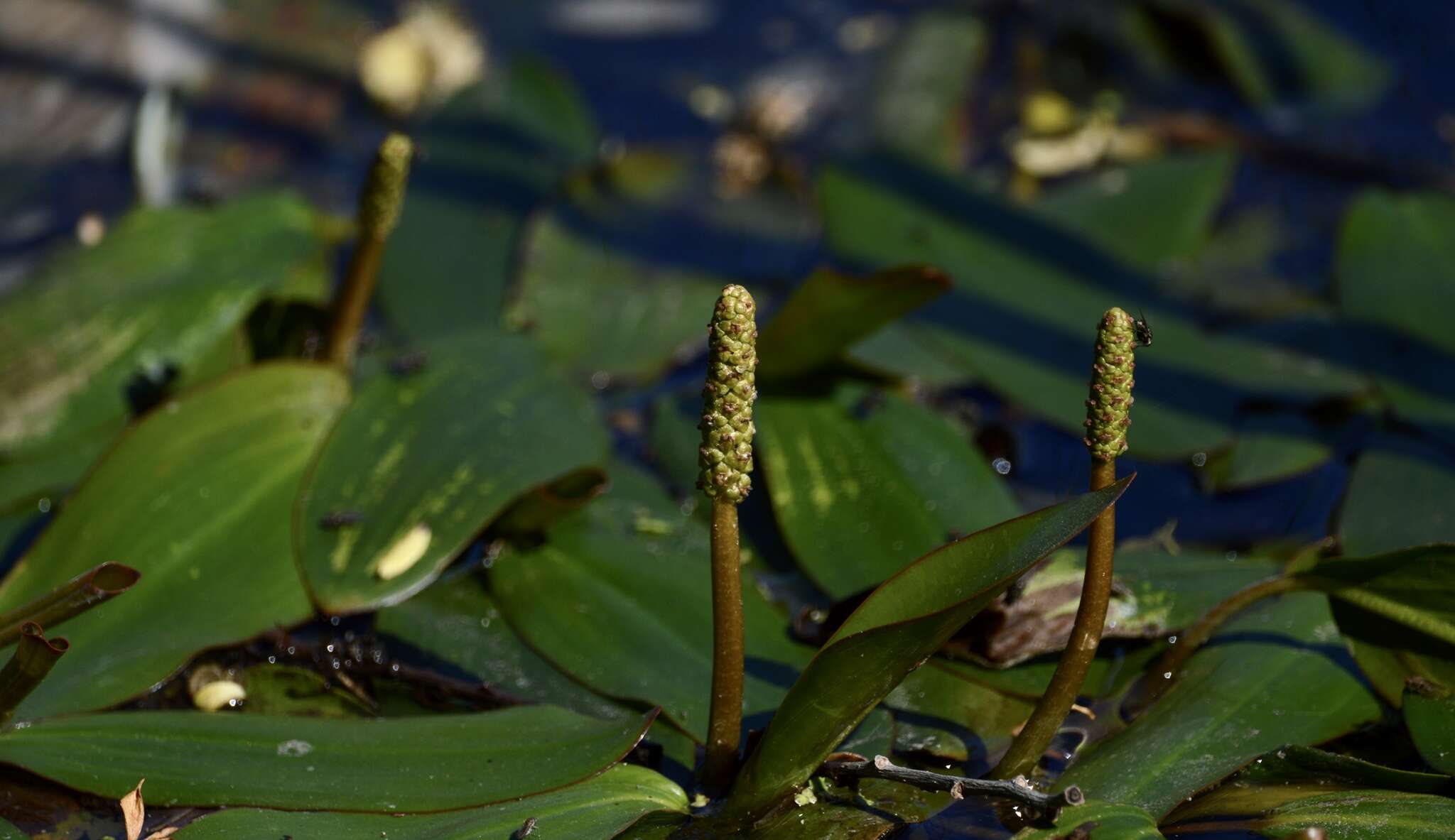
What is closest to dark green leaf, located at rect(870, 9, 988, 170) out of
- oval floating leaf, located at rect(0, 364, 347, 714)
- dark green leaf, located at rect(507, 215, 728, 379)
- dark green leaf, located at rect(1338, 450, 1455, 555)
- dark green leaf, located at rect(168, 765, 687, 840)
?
dark green leaf, located at rect(507, 215, 728, 379)

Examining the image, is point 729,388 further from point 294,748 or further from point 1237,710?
point 1237,710

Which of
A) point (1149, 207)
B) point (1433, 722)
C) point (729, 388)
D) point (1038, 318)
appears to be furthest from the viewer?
point (1149, 207)

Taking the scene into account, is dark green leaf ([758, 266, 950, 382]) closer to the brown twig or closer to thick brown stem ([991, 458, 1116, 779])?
thick brown stem ([991, 458, 1116, 779])

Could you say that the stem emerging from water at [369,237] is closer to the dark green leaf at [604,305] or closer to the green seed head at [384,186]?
the green seed head at [384,186]

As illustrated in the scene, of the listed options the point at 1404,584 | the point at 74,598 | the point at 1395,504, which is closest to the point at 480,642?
the point at 74,598

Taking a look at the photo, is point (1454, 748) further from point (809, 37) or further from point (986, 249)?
point (809, 37)

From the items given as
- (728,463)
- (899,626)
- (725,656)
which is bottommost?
(725,656)

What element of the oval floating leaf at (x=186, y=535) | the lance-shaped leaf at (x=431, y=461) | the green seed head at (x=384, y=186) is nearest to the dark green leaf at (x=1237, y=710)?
the lance-shaped leaf at (x=431, y=461)
